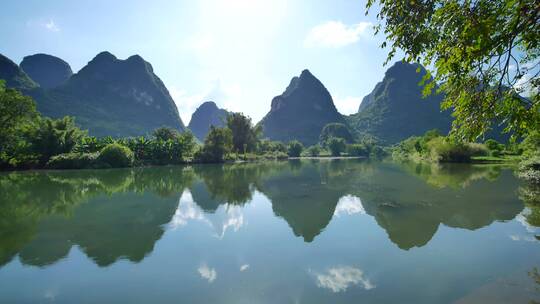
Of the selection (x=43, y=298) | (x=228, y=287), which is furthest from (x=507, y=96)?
(x=43, y=298)

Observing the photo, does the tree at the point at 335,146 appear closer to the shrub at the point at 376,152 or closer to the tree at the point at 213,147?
the shrub at the point at 376,152

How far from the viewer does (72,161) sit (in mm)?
34531

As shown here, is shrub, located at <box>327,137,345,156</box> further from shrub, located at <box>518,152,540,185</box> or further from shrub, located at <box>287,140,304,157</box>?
shrub, located at <box>518,152,540,185</box>

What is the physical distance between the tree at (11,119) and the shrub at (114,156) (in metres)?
8.75

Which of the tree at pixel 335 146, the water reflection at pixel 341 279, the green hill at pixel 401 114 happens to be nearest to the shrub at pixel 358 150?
the tree at pixel 335 146

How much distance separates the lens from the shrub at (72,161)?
33.9 meters

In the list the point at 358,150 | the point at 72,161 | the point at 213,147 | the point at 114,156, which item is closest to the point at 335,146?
the point at 358,150

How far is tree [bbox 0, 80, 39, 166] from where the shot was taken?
104 ft

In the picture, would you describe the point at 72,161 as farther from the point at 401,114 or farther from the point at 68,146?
the point at 401,114

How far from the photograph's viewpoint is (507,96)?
4.16 m

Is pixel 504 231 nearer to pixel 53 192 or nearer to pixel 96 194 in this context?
pixel 96 194

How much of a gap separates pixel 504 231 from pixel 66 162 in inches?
1623

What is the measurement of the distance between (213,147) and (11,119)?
28891 mm

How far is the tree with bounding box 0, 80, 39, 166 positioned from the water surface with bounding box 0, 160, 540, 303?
24.3 metres
